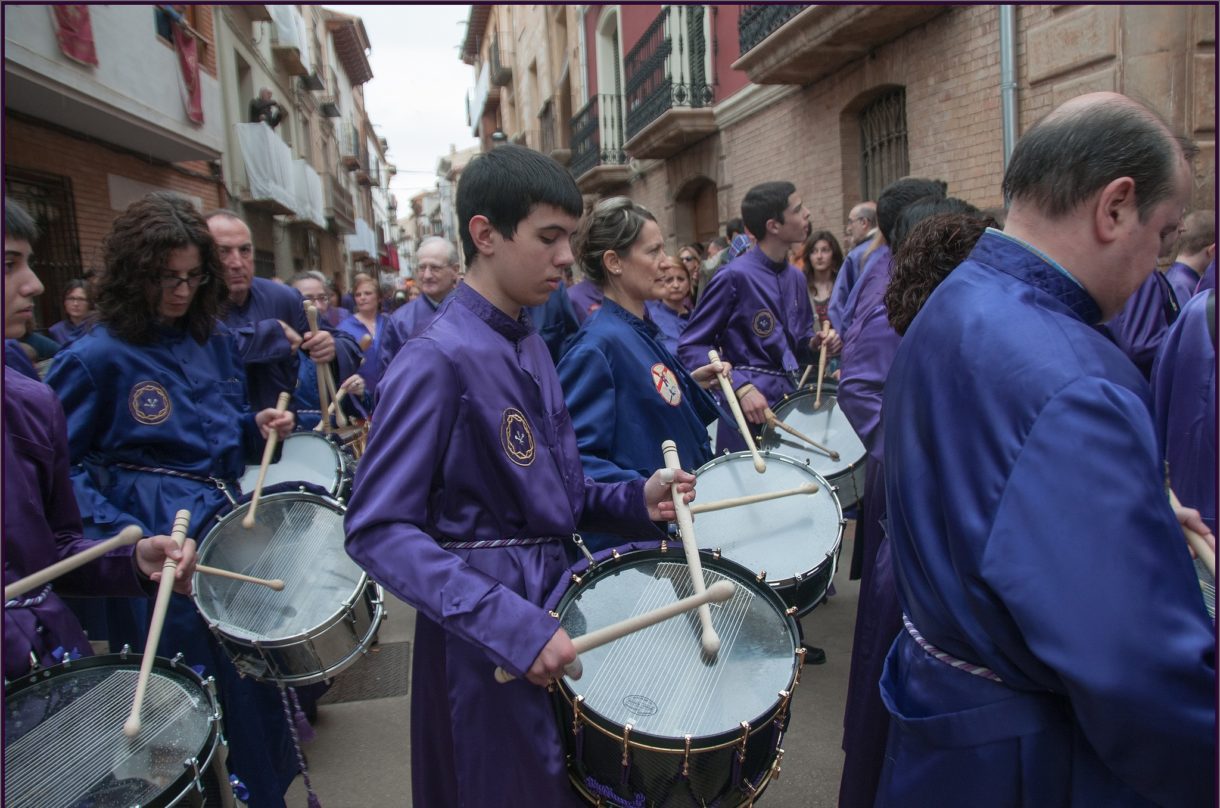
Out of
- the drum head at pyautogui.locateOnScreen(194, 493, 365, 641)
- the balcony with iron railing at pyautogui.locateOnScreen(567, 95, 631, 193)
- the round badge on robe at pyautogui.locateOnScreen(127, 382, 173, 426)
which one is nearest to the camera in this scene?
the drum head at pyautogui.locateOnScreen(194, 493, 365, 641)

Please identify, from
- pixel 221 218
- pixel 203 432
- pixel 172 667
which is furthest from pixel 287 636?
pixel 221 218

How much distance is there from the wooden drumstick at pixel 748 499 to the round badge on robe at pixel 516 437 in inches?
25.9

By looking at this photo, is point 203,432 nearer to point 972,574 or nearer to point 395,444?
point 395,444

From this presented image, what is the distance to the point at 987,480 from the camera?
1.20 metres

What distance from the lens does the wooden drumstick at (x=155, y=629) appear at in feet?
5.57

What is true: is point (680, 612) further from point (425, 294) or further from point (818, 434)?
point (425, 294)

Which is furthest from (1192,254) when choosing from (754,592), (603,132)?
(603,132)

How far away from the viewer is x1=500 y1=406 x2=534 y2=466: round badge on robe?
5.76ft

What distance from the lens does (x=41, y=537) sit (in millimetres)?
1938

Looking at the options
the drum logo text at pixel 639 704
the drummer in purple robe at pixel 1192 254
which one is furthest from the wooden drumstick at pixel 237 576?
the drummer in purple robe at pixel 1192 254

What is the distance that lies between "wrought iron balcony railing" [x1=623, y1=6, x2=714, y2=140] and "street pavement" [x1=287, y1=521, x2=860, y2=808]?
10.7m

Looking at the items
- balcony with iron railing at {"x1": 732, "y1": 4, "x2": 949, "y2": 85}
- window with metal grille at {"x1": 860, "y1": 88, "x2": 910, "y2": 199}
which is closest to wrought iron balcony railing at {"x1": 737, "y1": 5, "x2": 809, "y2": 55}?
balcony with iron railing at {"x1": 732, "y1": 4, "x2": 949, "y2": 85}

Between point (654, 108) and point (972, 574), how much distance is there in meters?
14.5

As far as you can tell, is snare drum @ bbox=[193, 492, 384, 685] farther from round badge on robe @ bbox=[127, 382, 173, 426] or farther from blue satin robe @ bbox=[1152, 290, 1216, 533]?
blue satin robe @ bbox=[1152, 290, 1216, 533]
